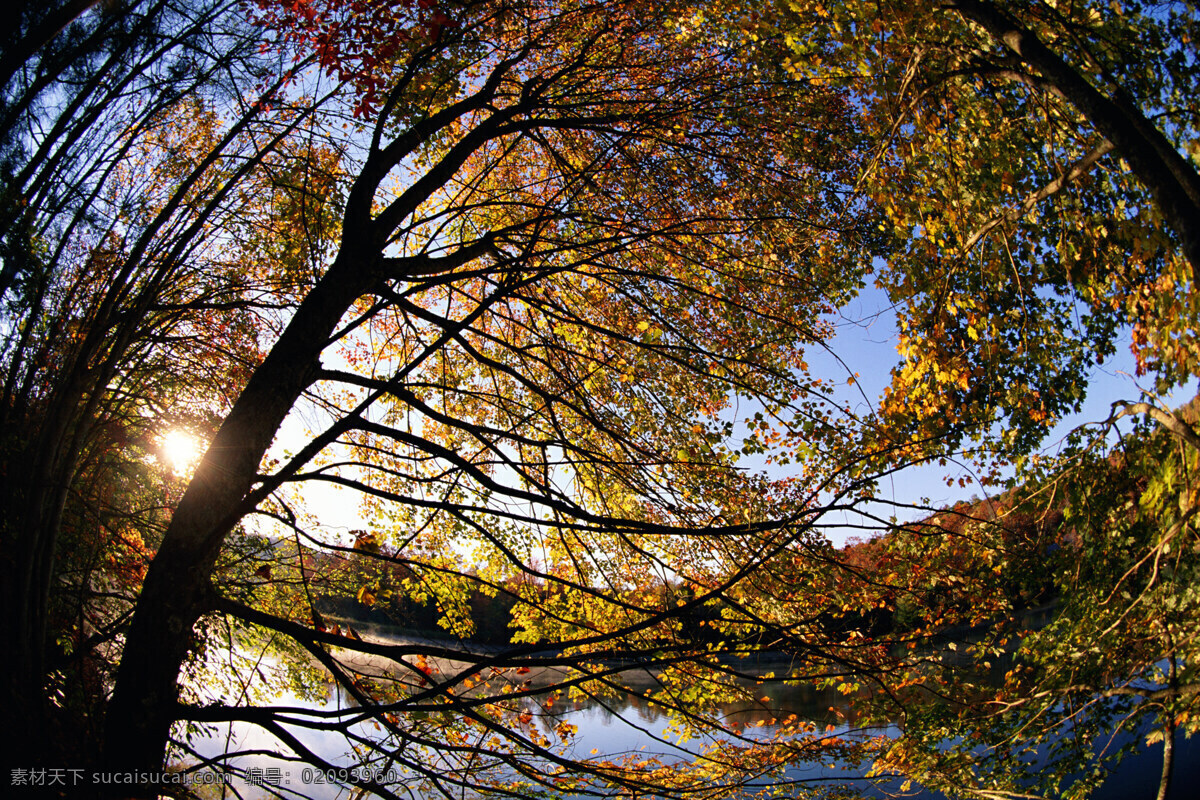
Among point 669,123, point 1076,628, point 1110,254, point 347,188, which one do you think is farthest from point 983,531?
point 347,188

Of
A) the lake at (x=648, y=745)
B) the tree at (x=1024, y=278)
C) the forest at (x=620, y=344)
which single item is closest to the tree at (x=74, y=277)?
the forest at (x=620, y=344)

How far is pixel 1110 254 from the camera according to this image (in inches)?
152

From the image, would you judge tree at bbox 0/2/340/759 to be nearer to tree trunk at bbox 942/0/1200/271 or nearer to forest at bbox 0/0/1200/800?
forest at bbox 0/0/1200/800

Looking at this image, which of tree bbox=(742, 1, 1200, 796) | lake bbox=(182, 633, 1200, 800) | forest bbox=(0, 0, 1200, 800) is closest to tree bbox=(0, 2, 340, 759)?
forest bbox=(0, 0, 1200, 800)

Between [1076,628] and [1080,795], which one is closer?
[1076,628]

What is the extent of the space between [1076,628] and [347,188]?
761 cm

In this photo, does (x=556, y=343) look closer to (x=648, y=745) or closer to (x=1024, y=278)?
(x=1024, y=278)

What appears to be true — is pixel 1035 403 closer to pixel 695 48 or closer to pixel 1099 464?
pixel 1099 464

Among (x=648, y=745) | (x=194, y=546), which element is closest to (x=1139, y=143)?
(x=194, y=546)

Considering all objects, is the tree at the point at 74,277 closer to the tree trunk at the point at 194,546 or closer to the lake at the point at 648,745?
the tree trunk at the point at 194,546

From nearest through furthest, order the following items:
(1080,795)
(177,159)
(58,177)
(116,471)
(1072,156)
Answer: (58,177) < (1072,156) < (177,159) < (116,471) < (1080,795)

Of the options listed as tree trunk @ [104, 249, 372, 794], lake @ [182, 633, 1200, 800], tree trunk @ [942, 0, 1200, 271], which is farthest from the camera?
lake @ [182, 633, 1200, 800]

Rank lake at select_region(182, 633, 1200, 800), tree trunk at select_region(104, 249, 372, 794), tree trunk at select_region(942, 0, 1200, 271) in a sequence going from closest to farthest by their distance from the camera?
tree trunk at select_region(942, 0, 1200, 271), tree trunk at select_region(104, 249, 372, 794), lake at select_region(182, 633, 1200, 800)

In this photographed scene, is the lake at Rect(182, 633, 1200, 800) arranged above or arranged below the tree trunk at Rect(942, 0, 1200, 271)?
below
